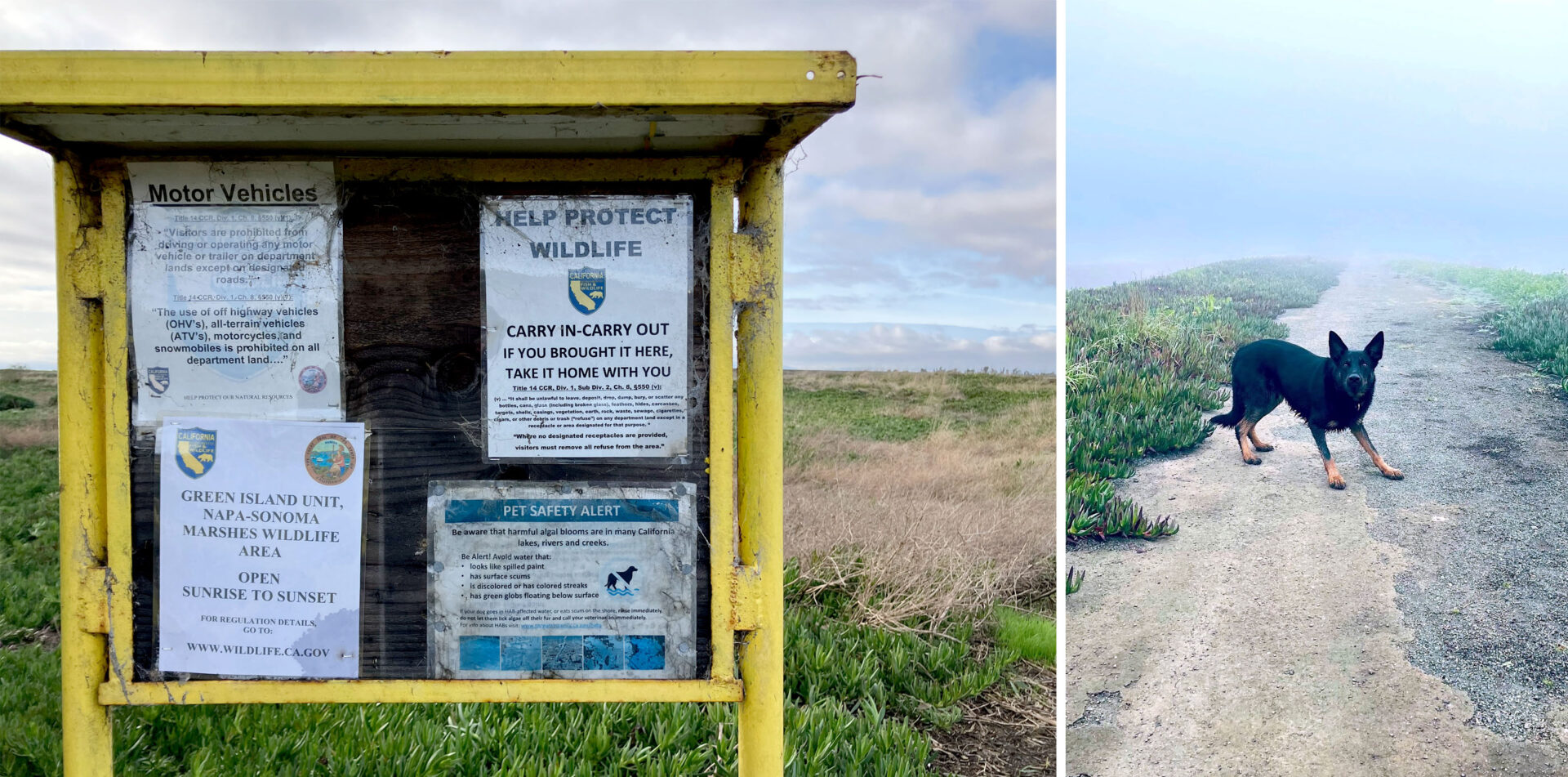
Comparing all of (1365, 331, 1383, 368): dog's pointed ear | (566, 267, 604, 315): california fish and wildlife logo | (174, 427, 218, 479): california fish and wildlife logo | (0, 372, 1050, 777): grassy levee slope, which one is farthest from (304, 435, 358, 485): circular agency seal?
(1365, 331, 1383, 368): dog's pointed ear

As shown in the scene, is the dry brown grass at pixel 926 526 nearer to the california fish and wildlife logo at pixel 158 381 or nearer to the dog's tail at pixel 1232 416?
the dog's tail at pixel 1232 416

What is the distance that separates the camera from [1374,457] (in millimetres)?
5188

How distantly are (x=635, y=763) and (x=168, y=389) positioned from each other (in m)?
2.10

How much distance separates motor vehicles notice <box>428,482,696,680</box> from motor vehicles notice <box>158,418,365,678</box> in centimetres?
20

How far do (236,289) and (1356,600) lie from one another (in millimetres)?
5563

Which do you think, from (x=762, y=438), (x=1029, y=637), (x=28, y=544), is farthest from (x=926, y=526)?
(x=28, y=544)

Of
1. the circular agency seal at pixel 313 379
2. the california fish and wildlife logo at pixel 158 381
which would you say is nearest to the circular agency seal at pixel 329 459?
the circular agency seal at pixel 313 379

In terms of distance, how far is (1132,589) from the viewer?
4.94 metres

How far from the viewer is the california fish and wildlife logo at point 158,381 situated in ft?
5.85

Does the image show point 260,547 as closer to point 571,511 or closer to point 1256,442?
point 571,511

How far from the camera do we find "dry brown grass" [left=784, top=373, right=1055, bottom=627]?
5098mm

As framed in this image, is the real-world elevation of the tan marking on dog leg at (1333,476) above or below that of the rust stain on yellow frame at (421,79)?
below

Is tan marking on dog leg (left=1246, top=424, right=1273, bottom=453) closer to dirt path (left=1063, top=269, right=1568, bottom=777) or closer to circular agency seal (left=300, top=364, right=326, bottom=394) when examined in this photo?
dirt path (left=1063, top=269, right=1568, bottom=777)

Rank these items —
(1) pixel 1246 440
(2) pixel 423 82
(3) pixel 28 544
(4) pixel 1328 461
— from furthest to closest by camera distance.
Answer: (3) pixel 28 544
(1) pixel 1246 440
(4) pixel 1328 461
(2) pixel 423 82
